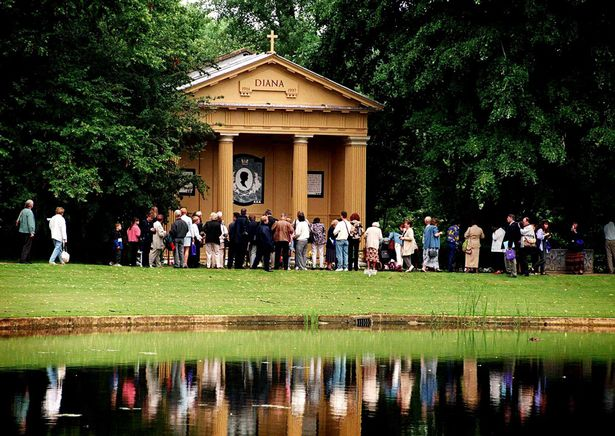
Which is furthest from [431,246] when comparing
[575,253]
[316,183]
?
[316,183]

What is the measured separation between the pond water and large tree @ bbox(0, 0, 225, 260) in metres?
14.8

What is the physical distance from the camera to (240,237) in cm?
4009

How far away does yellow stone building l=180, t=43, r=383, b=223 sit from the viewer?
49906mm

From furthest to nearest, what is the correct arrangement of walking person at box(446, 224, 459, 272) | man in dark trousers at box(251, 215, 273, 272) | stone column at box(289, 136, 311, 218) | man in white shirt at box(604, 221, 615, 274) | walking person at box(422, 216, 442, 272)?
stone column at box(289, 136, 311, 218) → man in white shirt at box(604, 221, 615, 274) → walking person at box(446, 224, 459, 272) → walking person at box(422, 216, 442, 272) → man in dark trousers at box(251, 215, 273, 272)

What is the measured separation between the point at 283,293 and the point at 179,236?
19.1 ft

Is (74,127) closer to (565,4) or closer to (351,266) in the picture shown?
(351,266)

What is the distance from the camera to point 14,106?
133 ft

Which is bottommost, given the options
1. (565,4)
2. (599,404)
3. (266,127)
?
(599,404)

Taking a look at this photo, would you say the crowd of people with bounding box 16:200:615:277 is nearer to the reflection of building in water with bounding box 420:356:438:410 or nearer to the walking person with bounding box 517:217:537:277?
the walking person with bounding box 517:217:537:277

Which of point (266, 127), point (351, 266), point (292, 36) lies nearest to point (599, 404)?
point (351, 266)

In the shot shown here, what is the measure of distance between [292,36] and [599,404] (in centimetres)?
5850

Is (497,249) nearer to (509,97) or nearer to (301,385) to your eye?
(509,97)

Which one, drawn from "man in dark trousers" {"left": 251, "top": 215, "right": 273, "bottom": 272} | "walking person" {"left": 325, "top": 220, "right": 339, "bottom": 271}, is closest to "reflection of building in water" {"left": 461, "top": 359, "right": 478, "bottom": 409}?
"man in dark trousers" {"left": 251, "top": 215, "right": 273, "bottom": 272}

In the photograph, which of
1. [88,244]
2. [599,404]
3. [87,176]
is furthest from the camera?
[88,244]
